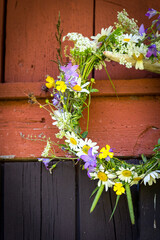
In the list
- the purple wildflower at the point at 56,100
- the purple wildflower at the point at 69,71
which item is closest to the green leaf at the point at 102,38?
the purple wildflower at the point at 69,71

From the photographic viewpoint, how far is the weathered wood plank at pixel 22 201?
3.92 ft

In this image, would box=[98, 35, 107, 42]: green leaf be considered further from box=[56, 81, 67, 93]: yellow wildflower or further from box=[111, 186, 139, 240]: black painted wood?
box=[111, 186, 139, 240]: black painted wood

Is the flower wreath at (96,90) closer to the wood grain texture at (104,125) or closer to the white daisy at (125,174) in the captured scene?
the white daisy at (125,174)

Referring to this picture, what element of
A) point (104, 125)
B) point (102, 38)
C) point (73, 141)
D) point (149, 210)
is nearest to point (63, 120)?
point (73, 141)

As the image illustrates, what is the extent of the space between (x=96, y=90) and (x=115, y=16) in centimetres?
44

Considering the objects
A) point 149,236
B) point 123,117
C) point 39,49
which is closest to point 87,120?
→ point 123,117

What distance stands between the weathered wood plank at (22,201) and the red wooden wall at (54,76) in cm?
6

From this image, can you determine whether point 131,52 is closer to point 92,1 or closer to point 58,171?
point 92,1

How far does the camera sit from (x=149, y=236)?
1.12 m

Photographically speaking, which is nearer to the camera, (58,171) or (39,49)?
(58,171)

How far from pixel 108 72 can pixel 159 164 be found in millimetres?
474

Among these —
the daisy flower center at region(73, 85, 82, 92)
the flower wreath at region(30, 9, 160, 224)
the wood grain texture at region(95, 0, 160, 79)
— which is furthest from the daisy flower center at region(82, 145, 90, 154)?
the wood grain texture at region(95, 0, 160, 79)

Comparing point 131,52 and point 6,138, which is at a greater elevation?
point 131,52

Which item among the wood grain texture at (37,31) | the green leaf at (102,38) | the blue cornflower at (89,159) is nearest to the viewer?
the blue cornflower at (89,159)
